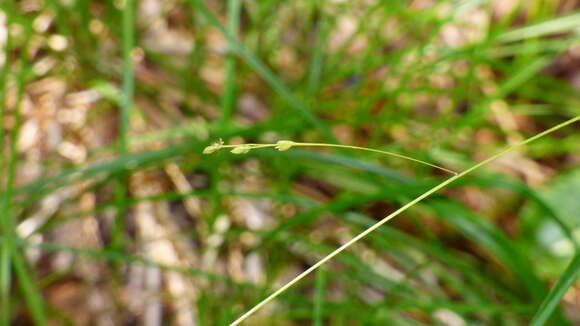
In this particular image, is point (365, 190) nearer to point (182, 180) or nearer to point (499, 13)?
point (182, 180)

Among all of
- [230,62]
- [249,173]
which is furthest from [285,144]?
[249,173]

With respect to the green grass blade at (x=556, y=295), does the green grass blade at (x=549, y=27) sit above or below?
above

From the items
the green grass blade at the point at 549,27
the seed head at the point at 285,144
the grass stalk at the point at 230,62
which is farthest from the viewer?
the green grass blade at the point at 549,27

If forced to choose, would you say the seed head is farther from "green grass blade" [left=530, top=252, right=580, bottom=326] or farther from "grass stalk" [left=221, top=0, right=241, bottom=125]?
"grass stalk" [left=221, top=0, right=241, bottom=125]

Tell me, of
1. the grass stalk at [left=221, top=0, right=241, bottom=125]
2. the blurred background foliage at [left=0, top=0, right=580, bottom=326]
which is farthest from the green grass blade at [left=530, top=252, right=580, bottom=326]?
the grass stalk at [left=221, top=0, right=241, bottom=125]

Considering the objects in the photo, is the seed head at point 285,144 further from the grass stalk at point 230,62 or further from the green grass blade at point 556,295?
the grass stalk at point 230,62

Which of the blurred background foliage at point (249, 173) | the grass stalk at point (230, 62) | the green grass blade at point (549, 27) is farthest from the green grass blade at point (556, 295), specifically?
the green grass blade at point (549, 27)

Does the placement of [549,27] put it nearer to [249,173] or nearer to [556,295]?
[249,173]
